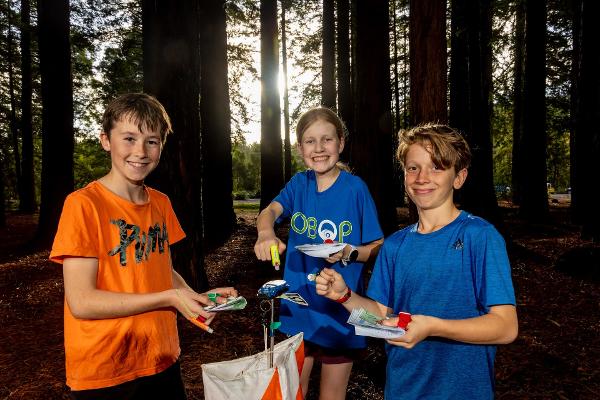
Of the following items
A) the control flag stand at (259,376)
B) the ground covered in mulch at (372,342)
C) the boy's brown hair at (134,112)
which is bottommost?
the ground covered in mulch at (372,342)

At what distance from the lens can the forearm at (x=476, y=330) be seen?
5.14 feet

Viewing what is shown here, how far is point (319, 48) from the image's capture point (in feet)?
75.9

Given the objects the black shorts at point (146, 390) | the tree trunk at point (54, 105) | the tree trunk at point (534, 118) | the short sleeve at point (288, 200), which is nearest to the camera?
the black shorts at point (146, 390)

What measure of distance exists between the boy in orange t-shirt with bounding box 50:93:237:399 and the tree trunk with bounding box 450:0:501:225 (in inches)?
345

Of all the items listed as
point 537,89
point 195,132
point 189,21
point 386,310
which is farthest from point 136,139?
point 537,89

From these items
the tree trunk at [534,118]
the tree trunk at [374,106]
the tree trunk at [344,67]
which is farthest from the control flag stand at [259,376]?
the tree trunk at [344,67]

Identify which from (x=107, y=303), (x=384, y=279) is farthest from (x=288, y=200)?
(x=107, y=303)

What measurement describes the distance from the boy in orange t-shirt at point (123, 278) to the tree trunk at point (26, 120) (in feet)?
73.2

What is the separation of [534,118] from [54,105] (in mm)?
15759

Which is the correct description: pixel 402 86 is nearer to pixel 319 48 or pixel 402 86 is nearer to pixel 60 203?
pixel 319 48

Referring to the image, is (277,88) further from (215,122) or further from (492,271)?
(492,271)

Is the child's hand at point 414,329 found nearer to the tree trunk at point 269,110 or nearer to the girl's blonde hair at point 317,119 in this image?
the girl's blonde hair at point 317,119

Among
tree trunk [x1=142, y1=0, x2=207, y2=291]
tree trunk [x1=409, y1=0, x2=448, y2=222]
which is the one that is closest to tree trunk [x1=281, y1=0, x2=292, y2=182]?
tree trunk [x1=142, y1=0, x2=207, y2=291]

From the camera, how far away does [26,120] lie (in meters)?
21.1
